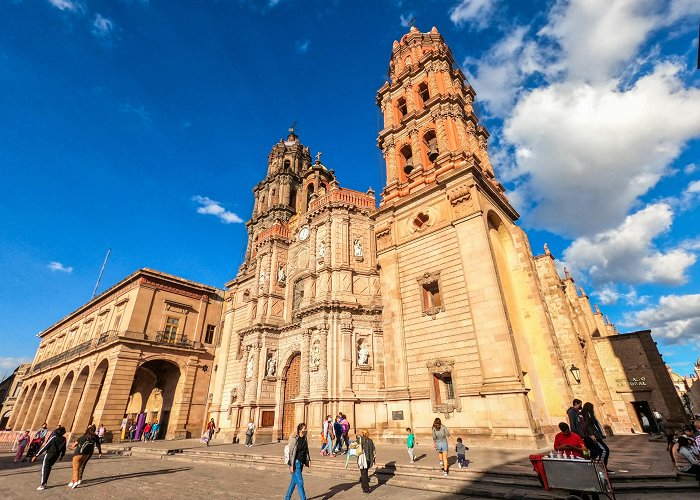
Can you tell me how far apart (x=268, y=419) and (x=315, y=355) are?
238 inches

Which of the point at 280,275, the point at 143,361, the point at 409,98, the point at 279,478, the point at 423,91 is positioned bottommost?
the point at 279,478

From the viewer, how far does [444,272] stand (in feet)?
56.7

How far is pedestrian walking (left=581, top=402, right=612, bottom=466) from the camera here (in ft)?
23.4

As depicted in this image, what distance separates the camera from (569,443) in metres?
6.31

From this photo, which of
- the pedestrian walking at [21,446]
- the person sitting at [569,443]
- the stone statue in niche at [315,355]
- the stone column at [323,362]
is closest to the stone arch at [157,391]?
the pedestrian walking at [21,446]

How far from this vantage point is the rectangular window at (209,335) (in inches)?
1318

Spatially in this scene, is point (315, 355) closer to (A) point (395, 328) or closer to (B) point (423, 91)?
(A) point (395, 328)

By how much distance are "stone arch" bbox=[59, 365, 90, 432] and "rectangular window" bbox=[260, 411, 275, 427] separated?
1793cm

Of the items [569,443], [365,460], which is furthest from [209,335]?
[569,443]

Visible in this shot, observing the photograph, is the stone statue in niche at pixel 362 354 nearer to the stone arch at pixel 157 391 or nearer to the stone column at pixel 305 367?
the stone column at pixel 305 367

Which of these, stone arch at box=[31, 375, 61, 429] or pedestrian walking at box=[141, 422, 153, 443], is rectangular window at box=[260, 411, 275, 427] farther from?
stone arch at box=[31, 375, 61, 429]

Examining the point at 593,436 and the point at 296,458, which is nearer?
the point at 296,458

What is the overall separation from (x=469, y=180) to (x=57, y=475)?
2116cm

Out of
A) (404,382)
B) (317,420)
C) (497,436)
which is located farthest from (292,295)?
(497,436)
